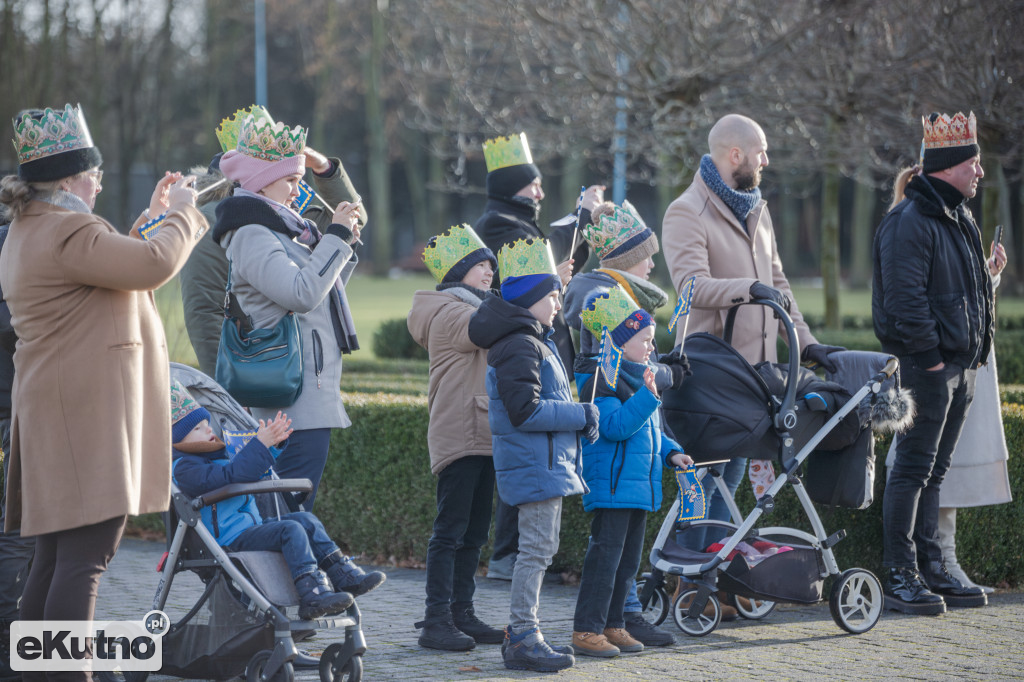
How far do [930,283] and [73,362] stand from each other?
4078 mm

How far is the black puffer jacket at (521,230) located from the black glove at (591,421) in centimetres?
138

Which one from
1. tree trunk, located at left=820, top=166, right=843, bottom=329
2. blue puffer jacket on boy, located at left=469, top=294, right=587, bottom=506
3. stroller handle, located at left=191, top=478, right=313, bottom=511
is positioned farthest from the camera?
tree trunk, located at left=820, top=166, right=843, bottom=329

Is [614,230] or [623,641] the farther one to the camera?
[614,230]

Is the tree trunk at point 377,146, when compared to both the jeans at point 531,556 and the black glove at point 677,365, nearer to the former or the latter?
the black glove at point 677,365

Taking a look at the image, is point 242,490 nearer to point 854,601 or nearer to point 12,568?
point 12,568

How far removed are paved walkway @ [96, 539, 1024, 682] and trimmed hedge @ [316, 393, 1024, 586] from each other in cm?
28

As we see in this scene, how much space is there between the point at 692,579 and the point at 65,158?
10.3ft

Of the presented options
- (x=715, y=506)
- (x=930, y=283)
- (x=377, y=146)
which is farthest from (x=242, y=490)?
(x=377, y=146)

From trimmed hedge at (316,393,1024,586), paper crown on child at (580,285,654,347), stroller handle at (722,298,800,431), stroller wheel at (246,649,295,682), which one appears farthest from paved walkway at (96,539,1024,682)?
paper crown on child at (580,285,654,347)

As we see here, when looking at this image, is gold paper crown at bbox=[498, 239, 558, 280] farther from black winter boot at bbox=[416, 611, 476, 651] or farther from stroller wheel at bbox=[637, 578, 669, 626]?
stroller wheel at bbox=[637, 578, 669, 626]

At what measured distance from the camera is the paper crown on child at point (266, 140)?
16.4ft

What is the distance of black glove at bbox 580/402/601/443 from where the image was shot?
195 inches

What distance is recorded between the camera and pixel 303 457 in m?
5.05

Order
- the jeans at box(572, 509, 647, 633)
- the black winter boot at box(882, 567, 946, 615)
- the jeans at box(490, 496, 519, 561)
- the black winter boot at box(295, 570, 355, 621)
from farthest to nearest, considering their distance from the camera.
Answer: the jeans at box(490, 496, 519, 561), the black winter boot at box(882, 567, 946, 615), the jeans at box(572, 509, 647, 633), the black winter boot at box(295, 570, 355, 621)
